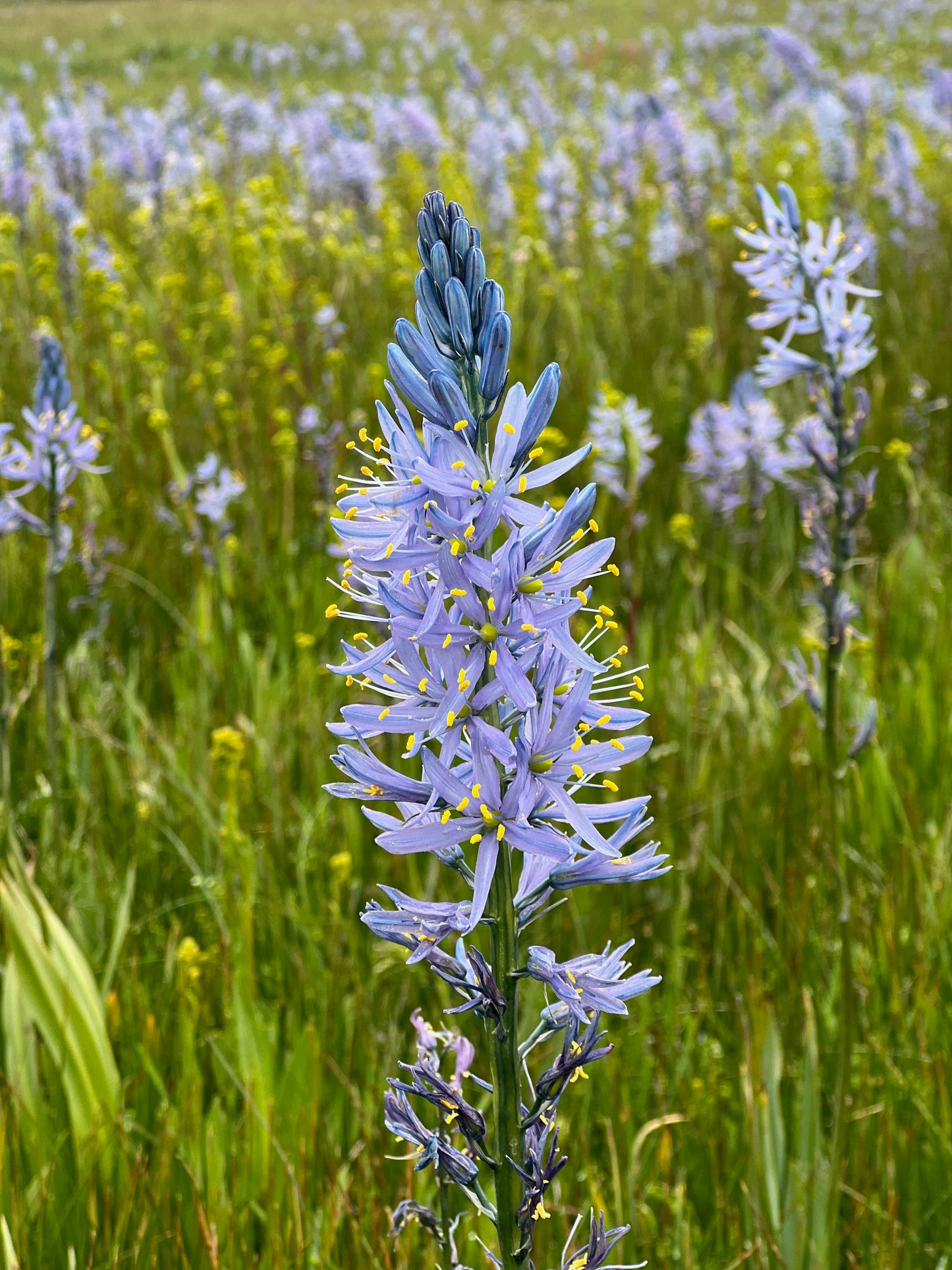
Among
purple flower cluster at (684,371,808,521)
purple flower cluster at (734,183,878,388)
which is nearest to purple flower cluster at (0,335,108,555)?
purple flower cluster at (734,183,878,388)

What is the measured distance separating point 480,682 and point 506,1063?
1.17 feet

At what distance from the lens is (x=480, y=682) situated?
111 cm

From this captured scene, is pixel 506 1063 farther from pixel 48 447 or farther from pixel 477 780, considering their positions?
pixel 48 447

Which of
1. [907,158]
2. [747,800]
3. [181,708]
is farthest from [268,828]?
[907,158]

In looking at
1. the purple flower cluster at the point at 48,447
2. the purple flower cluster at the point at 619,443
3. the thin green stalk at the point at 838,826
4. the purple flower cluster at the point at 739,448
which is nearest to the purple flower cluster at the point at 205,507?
the purple flower cluster at the point at 48,447

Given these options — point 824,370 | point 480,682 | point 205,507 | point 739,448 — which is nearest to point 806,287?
point 824,370

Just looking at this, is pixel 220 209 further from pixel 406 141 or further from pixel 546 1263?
pixel 546 1263

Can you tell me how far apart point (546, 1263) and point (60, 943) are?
1069mm

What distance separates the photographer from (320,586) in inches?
178

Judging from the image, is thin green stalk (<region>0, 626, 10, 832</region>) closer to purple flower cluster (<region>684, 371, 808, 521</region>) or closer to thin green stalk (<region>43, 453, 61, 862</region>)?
thin green stalk (<region>43, 453, 61, 862</region>)

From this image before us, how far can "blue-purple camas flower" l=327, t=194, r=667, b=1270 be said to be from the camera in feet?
3.57

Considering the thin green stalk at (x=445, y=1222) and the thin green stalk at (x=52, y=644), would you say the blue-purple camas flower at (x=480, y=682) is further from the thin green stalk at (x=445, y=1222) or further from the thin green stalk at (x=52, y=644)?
the thin green stalk at (x=52, y=644)

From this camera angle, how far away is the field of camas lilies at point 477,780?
1138mm

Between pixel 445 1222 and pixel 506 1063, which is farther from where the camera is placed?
pixel 445 1222
